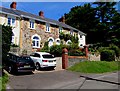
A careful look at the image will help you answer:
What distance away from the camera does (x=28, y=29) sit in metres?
36.1

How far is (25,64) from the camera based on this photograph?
18.4 meters

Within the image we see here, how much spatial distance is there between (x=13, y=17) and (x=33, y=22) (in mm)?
4100

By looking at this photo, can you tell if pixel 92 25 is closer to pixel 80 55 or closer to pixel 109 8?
pixel 109 8

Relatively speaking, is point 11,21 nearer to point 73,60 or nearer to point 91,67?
point 73,60

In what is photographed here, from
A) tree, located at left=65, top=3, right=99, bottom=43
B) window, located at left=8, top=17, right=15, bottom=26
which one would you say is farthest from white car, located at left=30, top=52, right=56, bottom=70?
tree, located at left=65, top=3, right=99, bottom=43

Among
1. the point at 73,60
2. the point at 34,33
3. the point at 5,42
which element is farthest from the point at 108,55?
the point at 5,42

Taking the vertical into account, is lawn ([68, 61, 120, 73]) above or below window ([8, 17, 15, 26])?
below

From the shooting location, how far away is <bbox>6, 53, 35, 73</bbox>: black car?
18.1 m

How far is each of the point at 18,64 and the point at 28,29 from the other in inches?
730

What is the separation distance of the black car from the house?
43.5 feet

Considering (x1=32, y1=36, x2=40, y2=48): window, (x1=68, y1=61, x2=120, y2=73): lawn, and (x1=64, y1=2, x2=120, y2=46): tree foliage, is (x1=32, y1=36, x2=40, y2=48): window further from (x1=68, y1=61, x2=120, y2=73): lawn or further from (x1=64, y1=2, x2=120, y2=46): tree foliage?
(x1=64, y1=2, x2=120, y2=46): tree foliage

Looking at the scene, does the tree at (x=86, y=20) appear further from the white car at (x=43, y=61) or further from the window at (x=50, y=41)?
the white car at (x=43, y=61)

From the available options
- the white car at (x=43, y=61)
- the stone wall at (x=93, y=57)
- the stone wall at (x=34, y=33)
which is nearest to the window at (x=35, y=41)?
the stone wall at (x=34, y=33)

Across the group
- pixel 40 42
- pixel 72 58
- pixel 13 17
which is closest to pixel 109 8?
pixel 40 42
